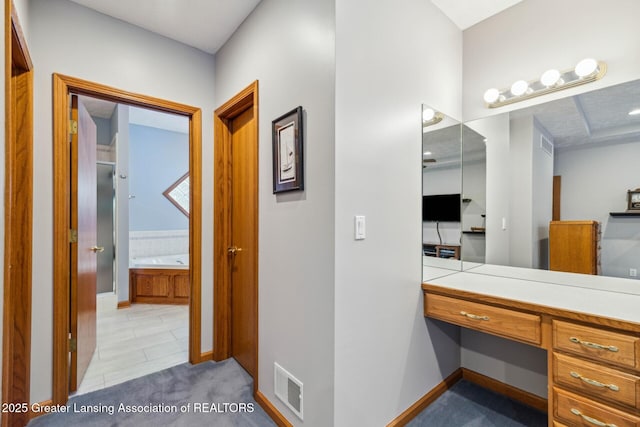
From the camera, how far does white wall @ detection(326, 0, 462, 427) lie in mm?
1376

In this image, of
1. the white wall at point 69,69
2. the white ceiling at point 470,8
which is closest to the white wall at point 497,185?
the white ceiling at point 470,8

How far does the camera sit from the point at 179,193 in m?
5.28

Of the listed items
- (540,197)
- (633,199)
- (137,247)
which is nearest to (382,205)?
(540,197)

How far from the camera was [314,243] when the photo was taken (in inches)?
57.4

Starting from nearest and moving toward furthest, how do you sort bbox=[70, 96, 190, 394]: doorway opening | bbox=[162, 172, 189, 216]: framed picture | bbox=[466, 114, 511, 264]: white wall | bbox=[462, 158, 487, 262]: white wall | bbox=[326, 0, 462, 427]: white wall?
1. bbox=[326, 0, 462, 427]: white wall
2. bbox=[466, 114, 511, 264]: white wall
3. bbox=[462, 158, 487, 262]: white wall
4. bbox=[70, 96, 190, 394]: doorway opening
5. bbox=[162, 172, 189, 216]: framed picture

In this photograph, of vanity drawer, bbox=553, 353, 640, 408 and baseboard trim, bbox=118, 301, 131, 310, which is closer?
vanity drawer, bbox=553, 353, 640, 408

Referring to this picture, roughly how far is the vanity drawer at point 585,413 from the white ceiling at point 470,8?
7.50 ft

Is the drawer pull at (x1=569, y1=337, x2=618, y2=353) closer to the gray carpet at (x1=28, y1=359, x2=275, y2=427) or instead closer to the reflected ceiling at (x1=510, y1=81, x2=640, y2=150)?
the reflected ceiling at (x1=510, y1=81, x2=640, y2=150)

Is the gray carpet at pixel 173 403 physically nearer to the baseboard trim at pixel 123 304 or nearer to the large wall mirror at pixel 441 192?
the large wall mirror at pixel 441 192

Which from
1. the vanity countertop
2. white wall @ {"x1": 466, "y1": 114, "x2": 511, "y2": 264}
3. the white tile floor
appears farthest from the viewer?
the white tile floor

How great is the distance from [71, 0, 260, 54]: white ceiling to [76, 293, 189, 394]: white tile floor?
8.61 feet

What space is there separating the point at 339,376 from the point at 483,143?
1.84 m

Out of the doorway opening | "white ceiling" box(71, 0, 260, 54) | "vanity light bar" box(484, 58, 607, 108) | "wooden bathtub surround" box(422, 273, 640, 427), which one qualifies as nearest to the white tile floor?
the doorway opening

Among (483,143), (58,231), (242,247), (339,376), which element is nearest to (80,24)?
(58,231)
